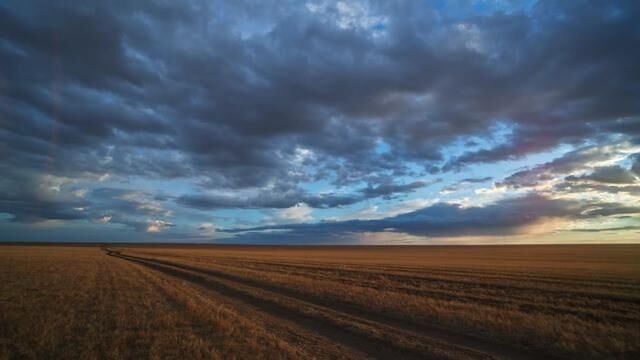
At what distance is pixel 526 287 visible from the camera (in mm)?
29141

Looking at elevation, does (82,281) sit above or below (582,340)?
above

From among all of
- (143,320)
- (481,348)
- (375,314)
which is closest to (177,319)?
(143,320)

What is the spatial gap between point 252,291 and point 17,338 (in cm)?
1371

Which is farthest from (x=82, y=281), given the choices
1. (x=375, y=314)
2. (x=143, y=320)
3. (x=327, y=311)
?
(x=375, y=314)

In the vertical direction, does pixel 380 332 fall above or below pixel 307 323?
below

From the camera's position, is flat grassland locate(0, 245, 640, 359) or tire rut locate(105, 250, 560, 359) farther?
tire rut locate(105, 250, 560, 359)

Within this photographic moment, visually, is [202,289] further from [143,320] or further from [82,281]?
[143,320]

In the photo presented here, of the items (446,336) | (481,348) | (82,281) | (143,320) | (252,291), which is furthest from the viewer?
(82,281)

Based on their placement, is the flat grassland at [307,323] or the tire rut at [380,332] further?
the tire rut at [380,332]

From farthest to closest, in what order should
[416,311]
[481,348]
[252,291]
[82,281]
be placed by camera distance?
[82,281], [252,291], [416,311], [481,348]

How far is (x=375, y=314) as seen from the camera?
17.8 metres

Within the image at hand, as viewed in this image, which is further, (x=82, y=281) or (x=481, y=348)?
(x=82, y=281)

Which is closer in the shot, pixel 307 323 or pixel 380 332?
pixel 380 332

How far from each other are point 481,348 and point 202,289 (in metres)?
18.4
